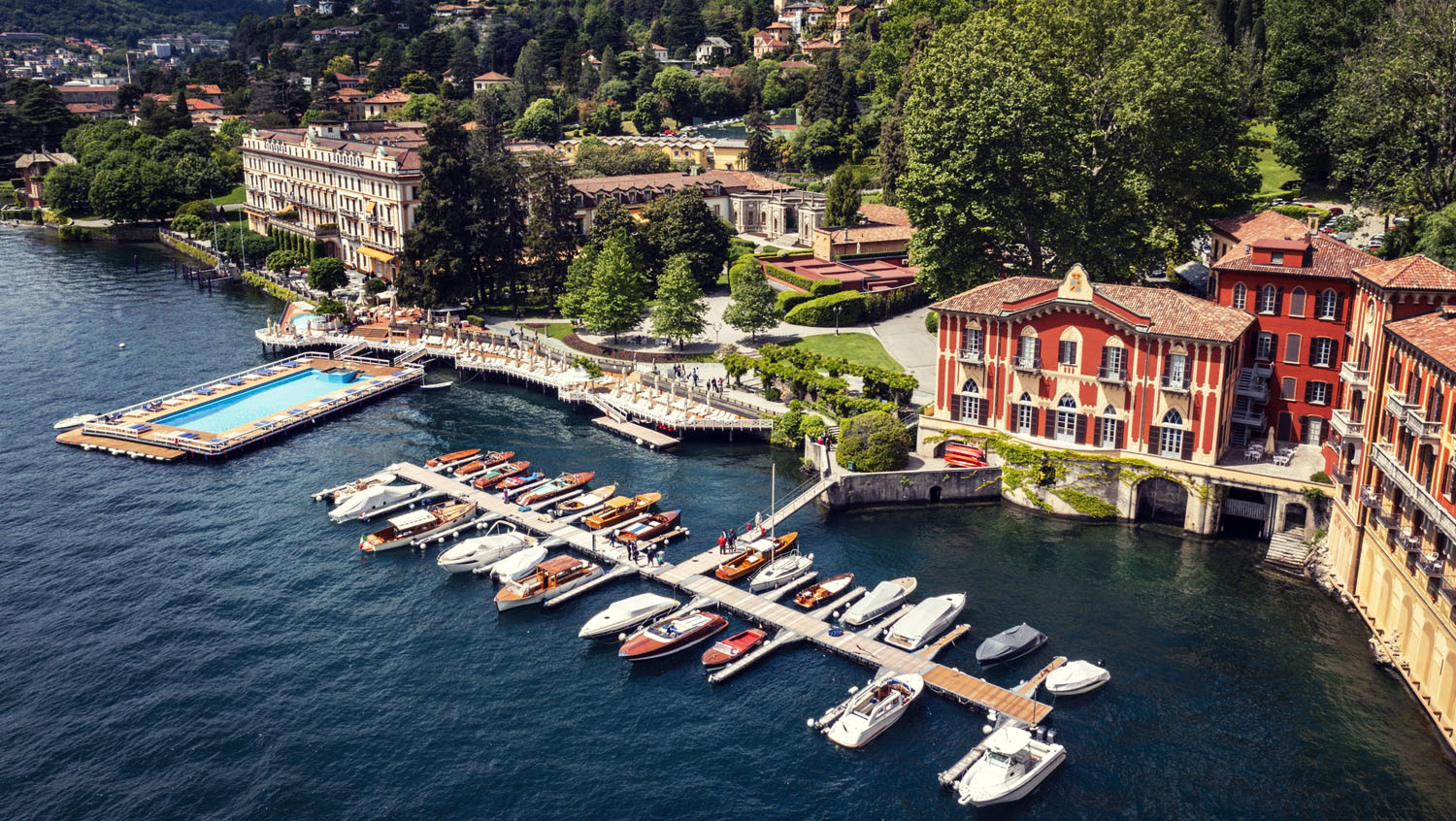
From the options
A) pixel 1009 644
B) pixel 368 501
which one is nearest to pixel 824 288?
pixel 368 501

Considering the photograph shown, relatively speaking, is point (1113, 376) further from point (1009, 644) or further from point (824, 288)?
point (824, 288)

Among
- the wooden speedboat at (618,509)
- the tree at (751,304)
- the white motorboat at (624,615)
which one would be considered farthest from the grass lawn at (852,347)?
the white motorboat at (624,615)

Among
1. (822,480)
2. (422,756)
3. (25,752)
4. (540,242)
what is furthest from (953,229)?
(25,752)

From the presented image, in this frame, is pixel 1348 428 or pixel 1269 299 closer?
pixel 1348 428

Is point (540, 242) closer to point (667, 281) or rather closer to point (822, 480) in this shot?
point (667, 281)

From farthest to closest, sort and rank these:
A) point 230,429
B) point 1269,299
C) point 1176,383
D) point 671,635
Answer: point 230,429, point 1269,299, point 1176,383, point 671,635

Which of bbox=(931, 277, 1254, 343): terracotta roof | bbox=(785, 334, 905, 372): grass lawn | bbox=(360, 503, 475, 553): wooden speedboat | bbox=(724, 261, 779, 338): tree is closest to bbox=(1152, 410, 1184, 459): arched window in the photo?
bbox=(931, 277, 1254, 343): terracotta roof

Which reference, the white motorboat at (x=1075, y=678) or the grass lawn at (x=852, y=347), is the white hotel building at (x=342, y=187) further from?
the white motorboat at (x=1075, y=678)
